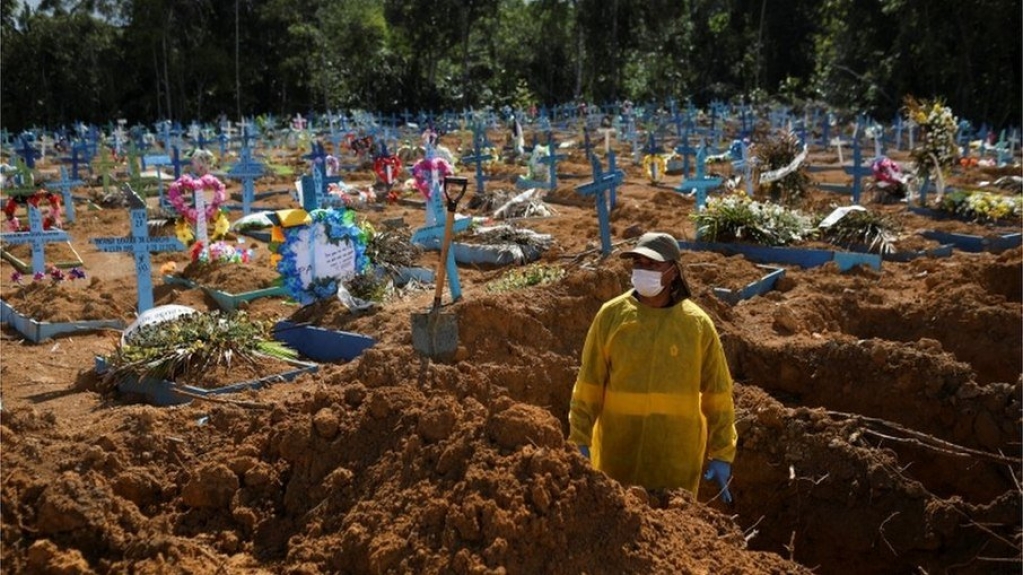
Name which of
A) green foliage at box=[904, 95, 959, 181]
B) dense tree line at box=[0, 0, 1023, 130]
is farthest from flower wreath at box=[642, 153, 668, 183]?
dense tree line at box=[0, 0, 1023, 130]

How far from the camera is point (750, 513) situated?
6.32 meters

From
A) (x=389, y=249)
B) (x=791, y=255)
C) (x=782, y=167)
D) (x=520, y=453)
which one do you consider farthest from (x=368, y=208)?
(x=520, y=453)

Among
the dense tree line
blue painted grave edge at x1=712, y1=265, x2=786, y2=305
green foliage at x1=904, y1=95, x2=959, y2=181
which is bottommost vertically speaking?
blue painted grave edge at x1=712, y1=265, x2=786, y2=305

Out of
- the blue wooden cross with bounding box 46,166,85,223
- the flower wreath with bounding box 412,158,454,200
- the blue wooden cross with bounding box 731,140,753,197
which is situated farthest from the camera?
the blue wooden cross with bounding box 46,166,85,223

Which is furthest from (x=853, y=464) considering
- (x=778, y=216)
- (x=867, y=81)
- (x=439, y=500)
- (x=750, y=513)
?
(x=867, y=81)

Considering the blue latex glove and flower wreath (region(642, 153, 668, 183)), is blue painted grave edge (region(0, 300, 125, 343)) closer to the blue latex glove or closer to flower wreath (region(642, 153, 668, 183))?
the blue latex glove

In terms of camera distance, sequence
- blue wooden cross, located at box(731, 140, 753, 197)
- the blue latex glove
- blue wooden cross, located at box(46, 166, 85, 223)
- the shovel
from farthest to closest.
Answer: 1. blue wooden cross, located at box(46, 166, 85, 223)
2. blue wooden cross, located at box(731, 140, 753, 197)
3. the shovel
4. the blue latex glove

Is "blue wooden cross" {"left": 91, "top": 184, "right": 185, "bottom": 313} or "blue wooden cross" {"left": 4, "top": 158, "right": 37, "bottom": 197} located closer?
"blue wooden cross" {"left": 91, "top": 184, "right": 185, "bottom": 313}

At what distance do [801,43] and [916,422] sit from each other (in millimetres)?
48462

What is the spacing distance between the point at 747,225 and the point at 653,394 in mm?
9240

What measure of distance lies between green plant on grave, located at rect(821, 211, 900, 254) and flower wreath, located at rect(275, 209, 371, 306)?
22.7ft

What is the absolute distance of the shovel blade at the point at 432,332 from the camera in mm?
5117

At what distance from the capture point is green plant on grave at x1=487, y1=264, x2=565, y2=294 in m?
8.95

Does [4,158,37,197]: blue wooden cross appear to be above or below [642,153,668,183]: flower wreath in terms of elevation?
above
